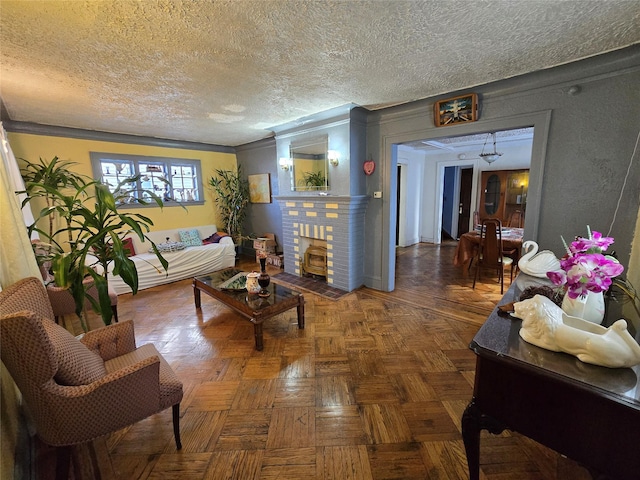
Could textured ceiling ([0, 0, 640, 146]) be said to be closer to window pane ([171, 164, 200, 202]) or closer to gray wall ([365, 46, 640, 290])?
gray wall ([365, 46, 640, 290])

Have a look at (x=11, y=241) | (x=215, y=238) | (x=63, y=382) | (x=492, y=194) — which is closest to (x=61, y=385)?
(x=63, y=382)

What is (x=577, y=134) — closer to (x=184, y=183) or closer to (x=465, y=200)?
(x=465, y=200)

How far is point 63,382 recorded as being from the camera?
109 cm

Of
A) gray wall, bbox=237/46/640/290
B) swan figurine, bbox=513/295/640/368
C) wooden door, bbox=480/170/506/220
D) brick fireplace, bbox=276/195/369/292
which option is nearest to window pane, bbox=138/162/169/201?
brick fireplace, bbox=276/195/369/292

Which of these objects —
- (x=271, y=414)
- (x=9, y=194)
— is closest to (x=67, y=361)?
(x=9, y=194)

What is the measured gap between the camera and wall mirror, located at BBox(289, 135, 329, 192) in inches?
142

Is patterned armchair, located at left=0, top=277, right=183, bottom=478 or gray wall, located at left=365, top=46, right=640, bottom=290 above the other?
gray wall, located at left=365, top=46, right=640, bottom=290

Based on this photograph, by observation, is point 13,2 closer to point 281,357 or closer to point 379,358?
point 281,357

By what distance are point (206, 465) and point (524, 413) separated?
4.81 feet

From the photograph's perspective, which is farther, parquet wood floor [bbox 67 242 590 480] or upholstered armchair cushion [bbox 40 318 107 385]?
parquet wood floor [bbox 67 242 590 480]

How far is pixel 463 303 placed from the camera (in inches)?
125

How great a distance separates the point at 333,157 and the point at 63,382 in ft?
10.1

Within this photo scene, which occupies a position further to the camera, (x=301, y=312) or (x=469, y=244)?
(x=469, y=244)

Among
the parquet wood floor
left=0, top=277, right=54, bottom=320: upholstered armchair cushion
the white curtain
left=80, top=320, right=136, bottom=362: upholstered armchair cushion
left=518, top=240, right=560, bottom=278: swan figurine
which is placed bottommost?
the parquet wood floor
